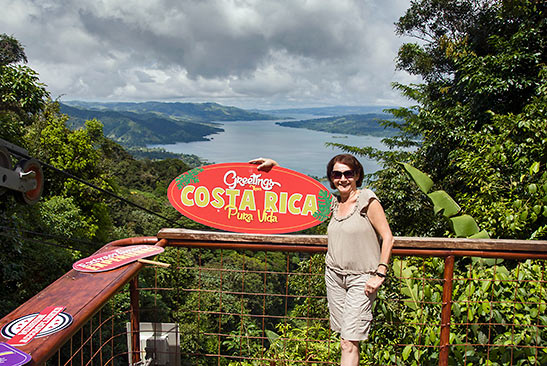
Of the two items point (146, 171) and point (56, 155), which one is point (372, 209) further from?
point (146, 171)

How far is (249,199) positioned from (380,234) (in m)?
0.68

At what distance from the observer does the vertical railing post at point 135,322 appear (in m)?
1.80

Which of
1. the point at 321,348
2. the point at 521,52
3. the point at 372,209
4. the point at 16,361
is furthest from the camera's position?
the point at 521,52

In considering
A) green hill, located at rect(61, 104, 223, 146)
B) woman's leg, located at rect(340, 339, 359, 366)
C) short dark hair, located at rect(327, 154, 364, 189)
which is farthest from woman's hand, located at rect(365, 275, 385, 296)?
green hill, located at rect(61, 104, 223, 146)

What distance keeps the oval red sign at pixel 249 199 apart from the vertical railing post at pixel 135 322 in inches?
15.6

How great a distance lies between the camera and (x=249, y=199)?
199 centimetres

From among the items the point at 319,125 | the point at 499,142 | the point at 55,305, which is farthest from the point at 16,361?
the point at 319,125

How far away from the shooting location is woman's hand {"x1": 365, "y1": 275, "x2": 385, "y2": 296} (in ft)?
5.06

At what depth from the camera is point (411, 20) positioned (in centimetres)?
1452

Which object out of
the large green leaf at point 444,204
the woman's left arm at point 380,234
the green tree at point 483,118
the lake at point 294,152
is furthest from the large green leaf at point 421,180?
the lake at point 294,152

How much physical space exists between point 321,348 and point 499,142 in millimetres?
4659

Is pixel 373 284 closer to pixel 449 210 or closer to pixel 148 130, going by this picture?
pixel 449 210

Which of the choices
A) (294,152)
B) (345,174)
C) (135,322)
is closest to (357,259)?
(345,174)

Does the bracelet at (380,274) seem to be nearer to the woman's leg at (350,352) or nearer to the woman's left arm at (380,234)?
the woman's left arm at (380,234)
